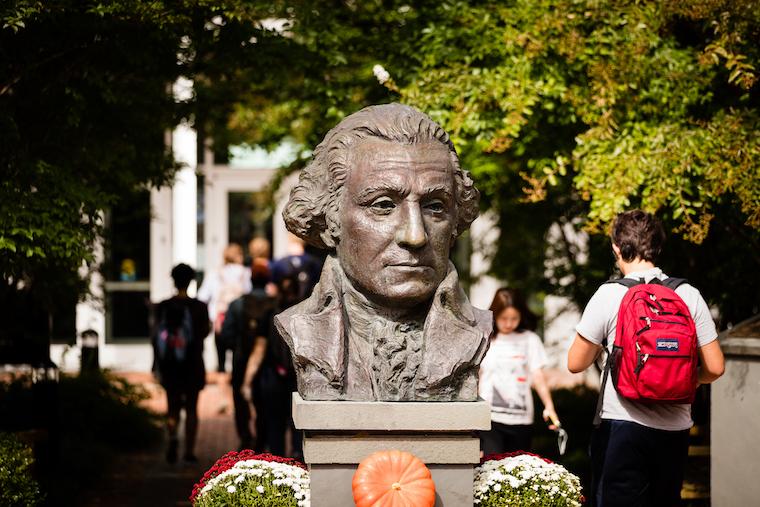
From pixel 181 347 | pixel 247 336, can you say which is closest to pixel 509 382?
pixel 247 336

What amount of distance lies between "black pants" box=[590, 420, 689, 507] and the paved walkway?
12.5 ft

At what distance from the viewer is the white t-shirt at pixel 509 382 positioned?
706 centimetres

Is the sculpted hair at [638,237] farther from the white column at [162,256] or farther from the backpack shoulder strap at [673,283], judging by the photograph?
the white column at [162,256]

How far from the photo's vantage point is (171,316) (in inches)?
372

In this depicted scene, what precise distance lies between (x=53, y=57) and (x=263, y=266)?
3.25 metres

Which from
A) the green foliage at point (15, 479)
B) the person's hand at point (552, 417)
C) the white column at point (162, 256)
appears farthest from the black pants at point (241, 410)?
the white column at point (162, 256)

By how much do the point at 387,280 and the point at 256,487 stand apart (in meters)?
1.19

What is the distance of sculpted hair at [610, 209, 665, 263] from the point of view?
17.6 ft

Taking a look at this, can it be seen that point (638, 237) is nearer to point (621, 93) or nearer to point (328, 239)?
point (328, 239)

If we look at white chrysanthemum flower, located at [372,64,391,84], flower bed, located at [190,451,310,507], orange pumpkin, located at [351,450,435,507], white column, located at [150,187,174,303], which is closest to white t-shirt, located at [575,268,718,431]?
orange pumpkin, located at [351,450,435,507]

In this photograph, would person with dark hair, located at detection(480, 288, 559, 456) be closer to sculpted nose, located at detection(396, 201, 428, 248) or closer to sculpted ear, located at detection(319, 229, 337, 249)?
sculpted ear, located at detection(319, 229, 337, 249)

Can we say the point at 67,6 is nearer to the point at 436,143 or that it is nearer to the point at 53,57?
the point at 53,57

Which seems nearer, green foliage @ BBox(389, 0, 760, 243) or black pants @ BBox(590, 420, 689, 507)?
black pants @ BBox(590, 420, 689, 507)

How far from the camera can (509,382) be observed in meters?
7.07
